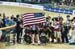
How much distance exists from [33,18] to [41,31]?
0.80 ft

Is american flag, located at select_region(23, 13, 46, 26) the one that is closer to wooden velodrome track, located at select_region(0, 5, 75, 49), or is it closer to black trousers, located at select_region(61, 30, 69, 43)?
wooden velodrome track, located at select_region(0, 5, 75, 49)

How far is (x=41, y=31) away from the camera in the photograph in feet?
13.4

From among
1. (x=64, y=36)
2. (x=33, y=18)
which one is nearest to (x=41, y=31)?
(x=33, y=18)

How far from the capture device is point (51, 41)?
4.07 metres

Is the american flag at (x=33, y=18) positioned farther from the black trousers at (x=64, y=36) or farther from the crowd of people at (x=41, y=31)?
the black trousers at (x=64, y=36)

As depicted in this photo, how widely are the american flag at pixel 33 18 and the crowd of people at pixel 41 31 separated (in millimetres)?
59

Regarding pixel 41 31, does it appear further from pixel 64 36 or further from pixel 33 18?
pixel 64 36

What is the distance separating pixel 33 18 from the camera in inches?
158

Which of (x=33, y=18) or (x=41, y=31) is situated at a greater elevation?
(x=33, y=18)

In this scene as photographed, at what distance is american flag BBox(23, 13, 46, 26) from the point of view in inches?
157

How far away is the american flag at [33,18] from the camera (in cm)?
400

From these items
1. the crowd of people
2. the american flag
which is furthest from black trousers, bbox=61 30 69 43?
the american flag

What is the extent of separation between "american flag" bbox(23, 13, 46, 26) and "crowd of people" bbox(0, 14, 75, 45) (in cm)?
6

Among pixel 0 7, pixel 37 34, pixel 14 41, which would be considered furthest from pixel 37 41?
pixel 0 7
